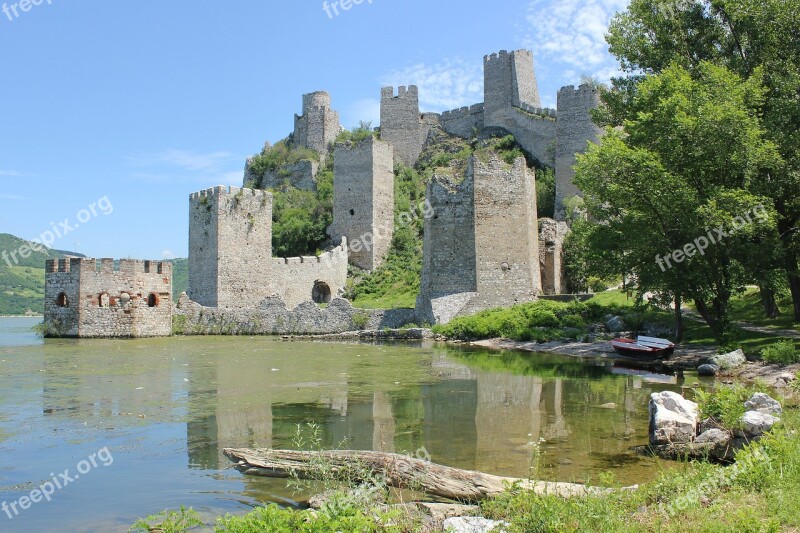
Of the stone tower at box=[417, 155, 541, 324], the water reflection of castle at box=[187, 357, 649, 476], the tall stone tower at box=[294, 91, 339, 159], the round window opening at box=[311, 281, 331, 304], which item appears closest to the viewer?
the water reflection of castle at box=[187, 357, 649, 476]

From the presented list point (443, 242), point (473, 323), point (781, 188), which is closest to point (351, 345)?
point (473, 323)

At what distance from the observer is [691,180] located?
1670 cm

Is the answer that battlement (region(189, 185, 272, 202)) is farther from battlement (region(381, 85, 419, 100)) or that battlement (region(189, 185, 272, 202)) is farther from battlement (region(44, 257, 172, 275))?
battlement (region(381, 85, 419, 100))

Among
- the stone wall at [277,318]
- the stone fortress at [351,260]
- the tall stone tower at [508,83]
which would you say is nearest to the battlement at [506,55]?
the tall stone tower at [508,83]

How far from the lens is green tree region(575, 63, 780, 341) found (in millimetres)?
15430

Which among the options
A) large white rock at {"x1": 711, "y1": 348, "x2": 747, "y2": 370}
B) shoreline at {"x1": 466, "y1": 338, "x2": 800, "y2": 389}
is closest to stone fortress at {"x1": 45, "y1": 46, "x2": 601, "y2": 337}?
shoreline at {"x1": 466, "y1": 338, "x2": 800, "y2": 389}

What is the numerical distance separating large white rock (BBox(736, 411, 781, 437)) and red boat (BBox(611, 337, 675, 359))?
29.3 feet

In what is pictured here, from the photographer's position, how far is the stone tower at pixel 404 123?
47312 millimetres

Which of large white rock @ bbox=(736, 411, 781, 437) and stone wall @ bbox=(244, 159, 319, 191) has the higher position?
stone wall @ bbox=(244, 159, 319, 191)

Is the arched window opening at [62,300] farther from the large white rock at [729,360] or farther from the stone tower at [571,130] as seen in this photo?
the stone tower at [571,130]

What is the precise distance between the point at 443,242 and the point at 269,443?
63.1 feet

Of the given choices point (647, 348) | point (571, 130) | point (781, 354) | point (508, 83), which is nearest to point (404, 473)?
point (781, 354)

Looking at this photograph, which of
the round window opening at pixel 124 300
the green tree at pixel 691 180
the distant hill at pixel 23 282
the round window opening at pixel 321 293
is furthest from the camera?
the distant hill at pixel 23 282

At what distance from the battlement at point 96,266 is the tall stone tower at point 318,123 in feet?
74.1
